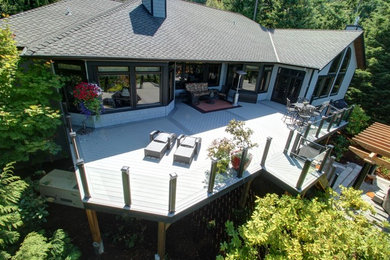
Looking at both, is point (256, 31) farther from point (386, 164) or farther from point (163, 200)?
point (163, 200)

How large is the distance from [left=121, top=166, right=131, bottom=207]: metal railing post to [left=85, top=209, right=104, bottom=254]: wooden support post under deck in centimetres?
118

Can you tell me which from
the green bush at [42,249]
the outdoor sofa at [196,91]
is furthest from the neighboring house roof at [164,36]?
the green bush at [42,249]

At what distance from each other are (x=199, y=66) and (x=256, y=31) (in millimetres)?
7128

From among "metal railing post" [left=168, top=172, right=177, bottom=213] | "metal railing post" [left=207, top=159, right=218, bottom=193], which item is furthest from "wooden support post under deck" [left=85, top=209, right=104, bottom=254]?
"metal railing post" [left=207, top=159, right=218, bottom=193]

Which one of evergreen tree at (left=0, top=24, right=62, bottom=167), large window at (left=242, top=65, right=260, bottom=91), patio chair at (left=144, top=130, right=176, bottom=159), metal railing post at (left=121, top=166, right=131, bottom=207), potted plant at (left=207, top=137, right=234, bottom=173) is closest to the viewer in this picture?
metal railing post at (left=121, top=166, right=131, bottom=207)

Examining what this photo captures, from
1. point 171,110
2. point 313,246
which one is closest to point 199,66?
point 171,110

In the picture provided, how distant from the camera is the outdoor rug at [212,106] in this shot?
445 inches

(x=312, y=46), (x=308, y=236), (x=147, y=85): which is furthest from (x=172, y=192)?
(x=312, y=46)

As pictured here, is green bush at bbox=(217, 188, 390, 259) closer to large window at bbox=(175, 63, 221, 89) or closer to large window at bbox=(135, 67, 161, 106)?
large window at bbox=(135, 67, 161, 106)

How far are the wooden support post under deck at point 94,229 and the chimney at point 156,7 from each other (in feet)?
33.4

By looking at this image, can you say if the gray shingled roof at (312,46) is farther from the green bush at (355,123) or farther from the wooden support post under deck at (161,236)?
the wooden support post under deck at (161,236)

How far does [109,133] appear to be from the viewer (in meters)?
7.95

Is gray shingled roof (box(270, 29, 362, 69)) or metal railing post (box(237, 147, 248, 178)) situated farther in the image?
gray shingled roof (box(270, 29, 362, 69))

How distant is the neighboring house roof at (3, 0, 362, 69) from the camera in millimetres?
7355
